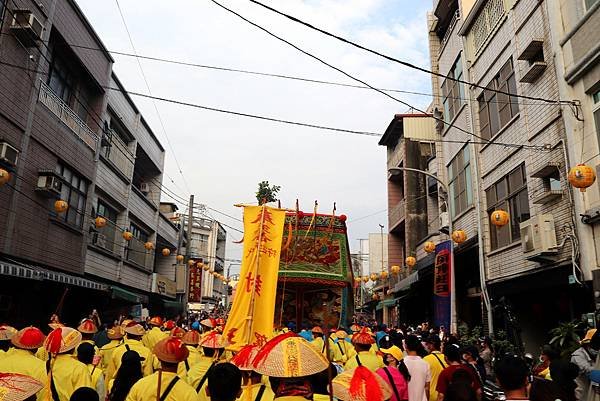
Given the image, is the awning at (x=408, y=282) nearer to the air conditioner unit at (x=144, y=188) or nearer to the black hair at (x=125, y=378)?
the air conditioner unit at (x=144, y=188)

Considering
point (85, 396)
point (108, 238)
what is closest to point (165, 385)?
point (85, 396)

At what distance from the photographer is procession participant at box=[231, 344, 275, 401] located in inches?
154

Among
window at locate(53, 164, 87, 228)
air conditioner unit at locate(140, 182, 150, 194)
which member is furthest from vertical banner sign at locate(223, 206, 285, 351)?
air conditioner unit at locate(140, 182, 150, 194)

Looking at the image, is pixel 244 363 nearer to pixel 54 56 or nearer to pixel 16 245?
pixel 16 245

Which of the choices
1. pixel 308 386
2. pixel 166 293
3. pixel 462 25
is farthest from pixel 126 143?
pixel 308 386

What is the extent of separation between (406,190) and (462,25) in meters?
10.9

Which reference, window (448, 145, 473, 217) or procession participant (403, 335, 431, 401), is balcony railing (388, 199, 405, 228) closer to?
window (448, 145, 473, 217)

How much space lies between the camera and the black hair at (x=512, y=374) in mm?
3805

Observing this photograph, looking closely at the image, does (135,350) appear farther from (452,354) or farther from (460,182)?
(460,182)

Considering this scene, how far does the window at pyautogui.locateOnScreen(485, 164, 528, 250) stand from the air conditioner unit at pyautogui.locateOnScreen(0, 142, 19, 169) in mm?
15103

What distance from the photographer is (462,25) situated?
18.7m

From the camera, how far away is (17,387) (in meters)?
3.06

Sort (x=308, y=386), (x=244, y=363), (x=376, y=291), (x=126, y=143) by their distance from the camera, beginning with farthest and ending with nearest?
(x=376, y=291) → (x=126, y=143) → (x=244, y=363) → (x=308, y=386)

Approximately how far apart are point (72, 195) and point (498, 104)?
1619 centimetres
